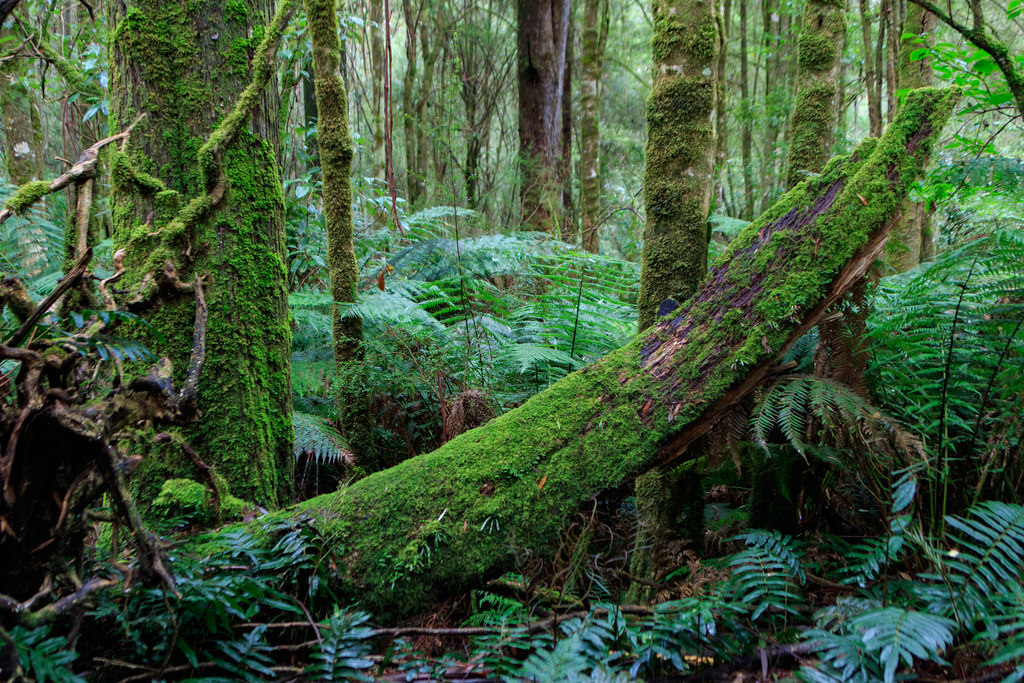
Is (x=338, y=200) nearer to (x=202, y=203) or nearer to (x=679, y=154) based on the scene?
(x=202, y=203)

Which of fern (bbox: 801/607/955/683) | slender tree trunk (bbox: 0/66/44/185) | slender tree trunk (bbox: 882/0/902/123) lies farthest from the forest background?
slender tree trunk (bbox: 882/0/902/123)

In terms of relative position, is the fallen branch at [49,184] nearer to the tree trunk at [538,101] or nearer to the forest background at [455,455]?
the forest background at [455,455]

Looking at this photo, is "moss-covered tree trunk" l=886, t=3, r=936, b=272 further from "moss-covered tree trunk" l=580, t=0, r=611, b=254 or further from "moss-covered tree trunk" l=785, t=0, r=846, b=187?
"moss-covered tree trunk" l=580, t=0, r=611, b=254

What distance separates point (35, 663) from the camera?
1252mm

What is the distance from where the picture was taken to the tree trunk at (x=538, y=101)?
28.8ft

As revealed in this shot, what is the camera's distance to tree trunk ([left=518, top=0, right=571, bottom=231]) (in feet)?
28.8

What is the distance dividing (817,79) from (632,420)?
16.3 ft

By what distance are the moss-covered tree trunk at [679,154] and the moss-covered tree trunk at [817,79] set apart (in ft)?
8.47

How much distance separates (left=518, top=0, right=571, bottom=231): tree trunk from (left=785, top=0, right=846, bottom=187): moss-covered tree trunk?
12.9 ft

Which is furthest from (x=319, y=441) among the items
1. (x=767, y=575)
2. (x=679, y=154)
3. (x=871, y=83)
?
(x=871, y=83)

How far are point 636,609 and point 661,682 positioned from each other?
0.31 meters

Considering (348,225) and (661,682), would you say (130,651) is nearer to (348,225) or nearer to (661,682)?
(661,682)

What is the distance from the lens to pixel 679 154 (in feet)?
9.44

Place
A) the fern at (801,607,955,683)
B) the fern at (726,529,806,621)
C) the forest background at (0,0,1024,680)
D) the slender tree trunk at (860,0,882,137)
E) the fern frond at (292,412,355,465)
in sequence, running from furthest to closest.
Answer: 1. the slender tree trunk at (860,0,882,137)
2. the fern frond at (292,412,355,465)
3. the fern at (726,529,806,621)
4. the forest background at (0,0,1024,680)
5. the fern at (801,607,955,683)
